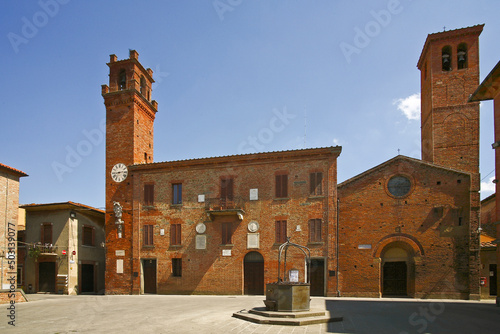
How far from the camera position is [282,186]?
22.8m

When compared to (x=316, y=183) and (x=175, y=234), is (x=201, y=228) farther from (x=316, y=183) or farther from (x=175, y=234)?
(x=316, y=183)

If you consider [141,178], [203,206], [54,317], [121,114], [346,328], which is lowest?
[54,317]

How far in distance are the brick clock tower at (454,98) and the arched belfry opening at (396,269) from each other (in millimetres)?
7745

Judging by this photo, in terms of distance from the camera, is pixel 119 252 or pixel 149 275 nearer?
pixel 149 275

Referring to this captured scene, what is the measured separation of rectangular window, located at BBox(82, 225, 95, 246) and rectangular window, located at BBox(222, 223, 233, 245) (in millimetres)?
11946

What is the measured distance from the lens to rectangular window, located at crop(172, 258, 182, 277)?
2398 cm

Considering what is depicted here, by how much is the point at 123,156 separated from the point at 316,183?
1380 cm

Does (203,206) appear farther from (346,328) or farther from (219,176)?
(346,328)

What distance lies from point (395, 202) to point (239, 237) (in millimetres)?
9505

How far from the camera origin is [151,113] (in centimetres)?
2902

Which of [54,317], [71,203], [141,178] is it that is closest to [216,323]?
[54,317]

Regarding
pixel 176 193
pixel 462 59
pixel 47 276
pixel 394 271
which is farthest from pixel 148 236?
pixel 462 59

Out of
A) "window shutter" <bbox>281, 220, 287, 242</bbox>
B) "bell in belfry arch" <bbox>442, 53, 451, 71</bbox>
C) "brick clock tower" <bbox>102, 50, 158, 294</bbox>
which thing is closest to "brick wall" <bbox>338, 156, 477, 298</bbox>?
"window shutter" <bbox>281, 220, 287, 242</bbox>

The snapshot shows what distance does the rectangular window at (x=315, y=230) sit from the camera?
2172 centimetres
